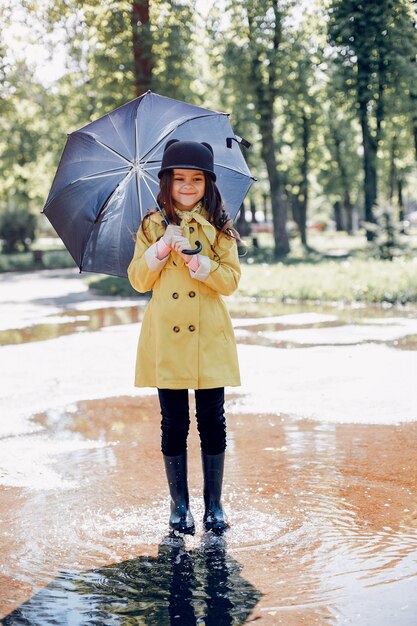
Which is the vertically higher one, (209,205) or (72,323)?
(209,205)

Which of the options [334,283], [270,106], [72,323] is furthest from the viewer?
[270,106]

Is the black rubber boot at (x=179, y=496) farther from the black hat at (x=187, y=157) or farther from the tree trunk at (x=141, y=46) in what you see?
the tree trunk at (x=141, y=46)

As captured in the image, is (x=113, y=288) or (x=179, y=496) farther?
(x=113, y=288)

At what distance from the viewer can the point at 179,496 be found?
466cm

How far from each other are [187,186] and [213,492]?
154 cm

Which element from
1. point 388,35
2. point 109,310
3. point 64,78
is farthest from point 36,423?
point 64,78

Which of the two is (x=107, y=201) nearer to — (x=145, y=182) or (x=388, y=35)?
(x=145, y=182)

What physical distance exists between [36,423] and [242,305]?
10.1 m

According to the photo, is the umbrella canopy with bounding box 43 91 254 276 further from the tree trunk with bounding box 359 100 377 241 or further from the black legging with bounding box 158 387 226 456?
the tree trunk with bounding box 359 100 377 241

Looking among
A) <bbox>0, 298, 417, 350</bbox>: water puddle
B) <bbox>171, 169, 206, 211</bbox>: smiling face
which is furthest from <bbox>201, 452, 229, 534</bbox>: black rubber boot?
<bbox>0, 298, 417, 350</bbox>: water puddle

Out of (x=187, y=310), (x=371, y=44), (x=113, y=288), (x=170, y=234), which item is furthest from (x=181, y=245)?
(x=371, y=44)

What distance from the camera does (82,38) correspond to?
2664 cm

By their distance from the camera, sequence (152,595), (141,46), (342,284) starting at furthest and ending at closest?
(141,46) → (342,284) → (152,595)

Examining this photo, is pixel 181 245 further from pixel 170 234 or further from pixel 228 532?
pixel 228 532
